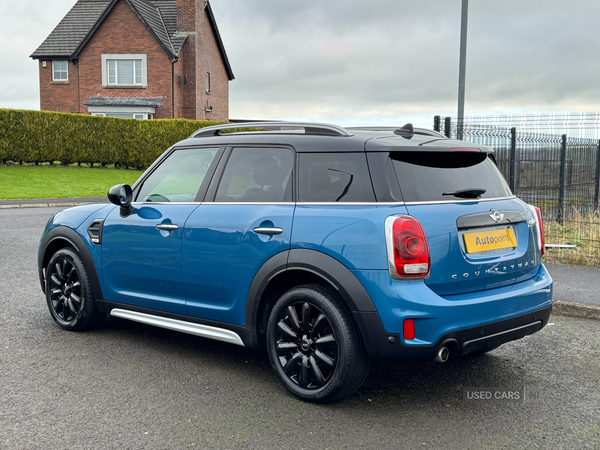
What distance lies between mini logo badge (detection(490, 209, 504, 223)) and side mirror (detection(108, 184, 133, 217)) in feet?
9.16

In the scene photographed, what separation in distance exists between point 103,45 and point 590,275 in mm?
36125

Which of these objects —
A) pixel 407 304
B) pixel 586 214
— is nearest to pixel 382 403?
pixel 407 304

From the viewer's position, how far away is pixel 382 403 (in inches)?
159

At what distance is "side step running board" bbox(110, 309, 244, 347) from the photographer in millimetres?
4410

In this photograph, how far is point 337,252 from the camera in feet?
12.5

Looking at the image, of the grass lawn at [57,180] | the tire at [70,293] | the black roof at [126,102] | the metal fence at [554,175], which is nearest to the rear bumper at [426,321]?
the tire at [70,293]

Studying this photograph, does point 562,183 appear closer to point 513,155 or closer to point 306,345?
point 513,155

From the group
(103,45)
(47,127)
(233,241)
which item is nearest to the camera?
(233,241)

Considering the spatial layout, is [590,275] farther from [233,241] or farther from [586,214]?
[233,241]

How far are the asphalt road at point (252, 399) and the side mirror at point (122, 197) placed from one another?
1.12m

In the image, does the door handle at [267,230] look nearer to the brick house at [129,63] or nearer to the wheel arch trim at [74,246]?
the wheel arch trim at [74,246]

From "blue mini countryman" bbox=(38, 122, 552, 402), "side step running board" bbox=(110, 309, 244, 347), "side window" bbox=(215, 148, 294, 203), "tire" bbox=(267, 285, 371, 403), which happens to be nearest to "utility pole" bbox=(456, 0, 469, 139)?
"blue mini countryman" bbox=(38, 122, 552, 402)

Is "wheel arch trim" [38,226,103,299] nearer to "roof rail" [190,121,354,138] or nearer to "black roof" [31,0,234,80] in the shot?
"roof rail" [190,121,354,138]

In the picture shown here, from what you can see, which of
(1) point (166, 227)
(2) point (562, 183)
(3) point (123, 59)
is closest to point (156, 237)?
(1) point (166, 227)
